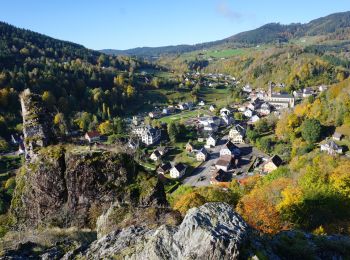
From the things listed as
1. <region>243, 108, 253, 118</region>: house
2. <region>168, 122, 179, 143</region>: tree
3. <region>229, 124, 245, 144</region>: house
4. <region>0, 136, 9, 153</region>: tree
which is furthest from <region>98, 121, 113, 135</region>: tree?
<region>243, 108, 253, 118</region>: house

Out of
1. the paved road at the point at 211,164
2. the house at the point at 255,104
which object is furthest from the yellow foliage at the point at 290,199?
the house at the point at 255,104

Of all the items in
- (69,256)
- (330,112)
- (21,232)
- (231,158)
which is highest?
(69,256)

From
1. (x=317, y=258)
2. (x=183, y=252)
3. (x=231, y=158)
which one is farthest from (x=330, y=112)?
(x=183, y=252)

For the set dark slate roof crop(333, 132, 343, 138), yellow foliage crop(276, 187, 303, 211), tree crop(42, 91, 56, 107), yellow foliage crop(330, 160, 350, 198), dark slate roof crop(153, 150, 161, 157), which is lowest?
dark slate roof crop(153, 150, 161, 157)

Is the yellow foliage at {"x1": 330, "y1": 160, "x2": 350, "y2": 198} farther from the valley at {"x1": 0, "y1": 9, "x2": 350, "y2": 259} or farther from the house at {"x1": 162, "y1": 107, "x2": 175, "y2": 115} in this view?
the house at {"x1": 162, "y1": 107, "x2": 175, "y2": 115}

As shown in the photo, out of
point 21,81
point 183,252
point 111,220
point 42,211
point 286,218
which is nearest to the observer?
point 183,252

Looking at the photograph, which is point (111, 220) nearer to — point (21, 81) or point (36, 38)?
point (21, 81)

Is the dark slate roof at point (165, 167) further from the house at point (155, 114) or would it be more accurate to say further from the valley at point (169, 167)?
the house at point (155, 114)
